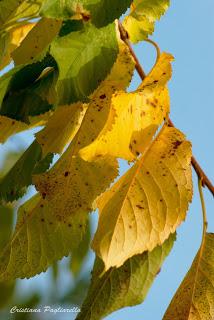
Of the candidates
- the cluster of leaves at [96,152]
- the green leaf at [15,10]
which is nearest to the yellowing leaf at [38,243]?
the cluster of leaves at [96,152]

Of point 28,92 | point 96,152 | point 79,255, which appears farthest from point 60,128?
point 79,255

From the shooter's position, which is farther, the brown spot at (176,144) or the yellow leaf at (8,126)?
the yellow leaf at (8,126)

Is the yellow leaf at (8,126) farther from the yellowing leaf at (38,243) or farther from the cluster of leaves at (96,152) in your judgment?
the yellowing leaf at (38,243)

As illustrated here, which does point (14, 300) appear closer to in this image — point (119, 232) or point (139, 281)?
point (139, 281)

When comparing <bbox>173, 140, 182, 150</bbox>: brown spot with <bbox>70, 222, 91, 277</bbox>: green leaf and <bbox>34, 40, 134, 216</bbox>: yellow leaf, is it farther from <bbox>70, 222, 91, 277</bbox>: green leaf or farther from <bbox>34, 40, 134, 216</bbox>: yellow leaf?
<bbox>70, 222, 91, 277</bbox>: green leaf

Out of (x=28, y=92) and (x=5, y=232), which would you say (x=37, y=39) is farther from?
(x=5, y=232)

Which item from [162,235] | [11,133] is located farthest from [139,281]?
[11,133]
